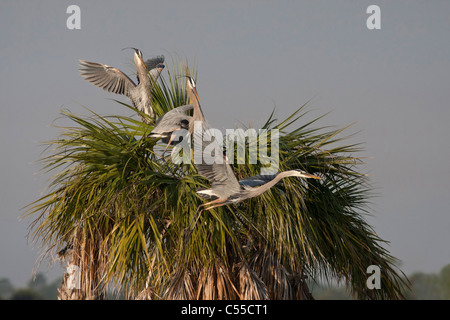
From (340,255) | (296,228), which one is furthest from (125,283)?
(340,255)

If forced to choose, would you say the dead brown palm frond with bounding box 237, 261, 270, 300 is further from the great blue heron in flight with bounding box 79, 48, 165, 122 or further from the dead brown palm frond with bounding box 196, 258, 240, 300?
the great blue heron in flight with bounding box 79, 48, 165, 122

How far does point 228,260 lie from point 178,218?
0.78m

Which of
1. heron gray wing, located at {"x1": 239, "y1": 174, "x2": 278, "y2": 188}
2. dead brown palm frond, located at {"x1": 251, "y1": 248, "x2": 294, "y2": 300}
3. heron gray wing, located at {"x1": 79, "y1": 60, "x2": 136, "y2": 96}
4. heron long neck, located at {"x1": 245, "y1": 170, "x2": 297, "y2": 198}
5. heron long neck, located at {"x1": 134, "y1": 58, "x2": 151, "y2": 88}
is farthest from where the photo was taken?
heron gray wing, located at {"x1": 79, "y1": 60, "x2": 136, "y2": 96}

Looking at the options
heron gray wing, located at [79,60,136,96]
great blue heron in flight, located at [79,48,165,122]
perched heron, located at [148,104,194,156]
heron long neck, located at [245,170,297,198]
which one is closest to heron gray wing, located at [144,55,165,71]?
great blue heron in flight, located at [79,48,165,122]

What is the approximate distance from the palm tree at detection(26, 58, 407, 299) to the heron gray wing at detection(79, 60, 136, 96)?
19.1 inches

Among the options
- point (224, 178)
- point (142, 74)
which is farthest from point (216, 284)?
point (142, 74)

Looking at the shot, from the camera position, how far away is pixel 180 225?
22.7ft

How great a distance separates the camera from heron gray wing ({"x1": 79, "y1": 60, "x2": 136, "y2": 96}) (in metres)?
7.98

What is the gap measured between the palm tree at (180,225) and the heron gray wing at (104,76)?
1.59 ft

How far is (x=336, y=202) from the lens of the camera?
782 cm

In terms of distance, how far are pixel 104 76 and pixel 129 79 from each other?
41cm
